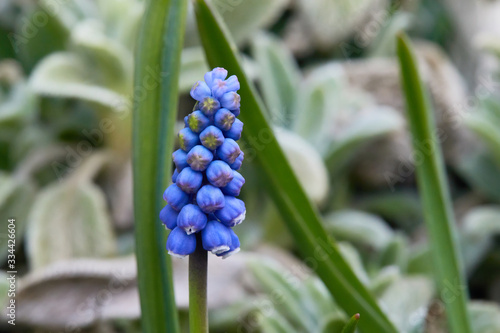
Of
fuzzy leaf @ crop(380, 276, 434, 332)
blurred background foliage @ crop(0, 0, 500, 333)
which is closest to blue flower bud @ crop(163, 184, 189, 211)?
blurred background foliage @ crop(0, 0, 500, 333)

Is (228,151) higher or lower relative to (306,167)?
lower

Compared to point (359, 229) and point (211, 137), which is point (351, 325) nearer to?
point (211, 137)

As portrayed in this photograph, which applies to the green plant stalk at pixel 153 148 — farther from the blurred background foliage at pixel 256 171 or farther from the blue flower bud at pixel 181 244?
the blurred background foliage at pixel 256 171

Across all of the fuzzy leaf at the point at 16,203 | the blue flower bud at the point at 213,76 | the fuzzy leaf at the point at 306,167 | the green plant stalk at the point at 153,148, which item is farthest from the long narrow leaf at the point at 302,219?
the fuzzy leaf at the point at 16,203

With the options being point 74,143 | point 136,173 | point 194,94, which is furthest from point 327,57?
point 194,94

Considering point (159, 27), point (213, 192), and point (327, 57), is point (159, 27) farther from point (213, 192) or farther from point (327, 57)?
point (327, 57)

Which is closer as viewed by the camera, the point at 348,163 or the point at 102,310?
the point at 102,310

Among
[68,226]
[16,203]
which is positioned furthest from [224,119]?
[16,203]
